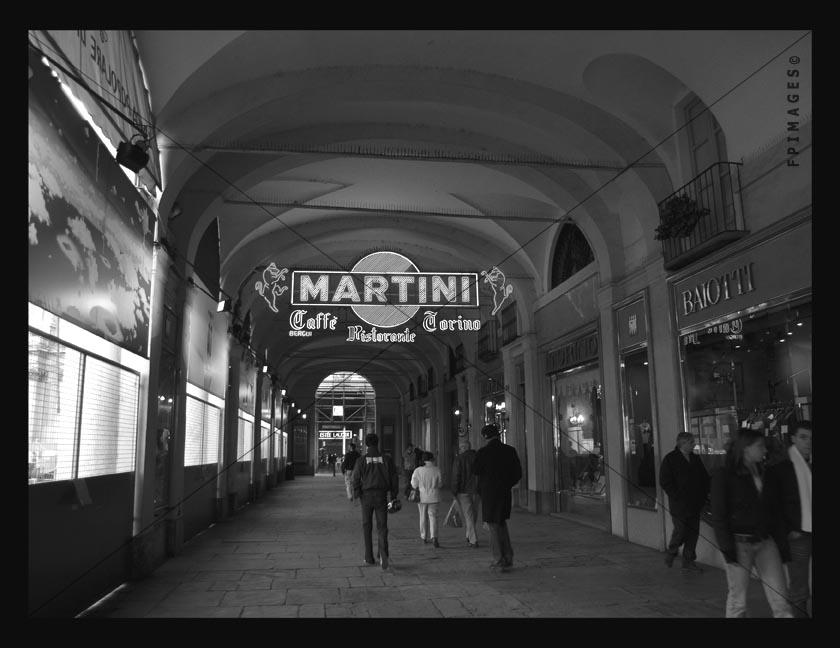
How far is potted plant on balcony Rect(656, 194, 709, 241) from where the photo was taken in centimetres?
A: 748

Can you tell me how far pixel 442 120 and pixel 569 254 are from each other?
3.93m

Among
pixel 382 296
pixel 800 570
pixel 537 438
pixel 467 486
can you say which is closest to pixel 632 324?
pixel 467 486

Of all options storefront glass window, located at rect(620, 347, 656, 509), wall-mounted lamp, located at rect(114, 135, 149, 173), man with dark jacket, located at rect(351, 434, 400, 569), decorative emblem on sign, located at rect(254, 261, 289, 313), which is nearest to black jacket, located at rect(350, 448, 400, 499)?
man with dark jacket, located at rect(351, 434, 400, 569)

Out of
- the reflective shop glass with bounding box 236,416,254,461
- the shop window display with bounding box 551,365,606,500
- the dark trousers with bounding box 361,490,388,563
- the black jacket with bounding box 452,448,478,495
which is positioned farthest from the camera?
the reflective shop glass with bounding box 236,416,254,461

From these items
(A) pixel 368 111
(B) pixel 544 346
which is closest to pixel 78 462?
(A) pixel 368 111

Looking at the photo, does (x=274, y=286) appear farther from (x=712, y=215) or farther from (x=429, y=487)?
(x=712, y=215)

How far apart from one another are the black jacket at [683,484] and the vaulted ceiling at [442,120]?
Result: 10.1ft

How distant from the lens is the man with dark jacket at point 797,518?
4.26 meters

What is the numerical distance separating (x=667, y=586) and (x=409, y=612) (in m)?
2.47

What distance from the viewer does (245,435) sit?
656 inches

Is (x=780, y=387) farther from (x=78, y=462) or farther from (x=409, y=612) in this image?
(x=78, y=462)

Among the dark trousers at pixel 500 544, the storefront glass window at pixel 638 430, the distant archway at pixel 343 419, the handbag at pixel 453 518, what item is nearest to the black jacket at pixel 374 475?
the dark trousers at pixel 500 544

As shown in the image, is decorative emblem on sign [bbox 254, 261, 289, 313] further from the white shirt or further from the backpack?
the white shirt

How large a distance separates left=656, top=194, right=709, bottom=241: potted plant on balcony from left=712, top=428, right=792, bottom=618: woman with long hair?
149 inches
